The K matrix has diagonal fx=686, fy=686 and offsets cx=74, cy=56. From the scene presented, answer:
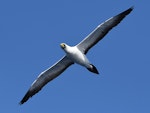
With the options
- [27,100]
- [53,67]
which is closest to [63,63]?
[53,67]

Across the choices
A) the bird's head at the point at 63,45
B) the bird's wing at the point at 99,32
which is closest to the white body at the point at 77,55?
the bird's head at the point at 63,45

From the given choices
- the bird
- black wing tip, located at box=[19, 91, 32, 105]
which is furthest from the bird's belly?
black wing tip, located at box=[19, 91, 32, 105]

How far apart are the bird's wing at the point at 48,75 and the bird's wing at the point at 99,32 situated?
208 cm

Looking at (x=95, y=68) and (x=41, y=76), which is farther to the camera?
(x=41, y=76)

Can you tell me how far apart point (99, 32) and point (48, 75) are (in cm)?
597

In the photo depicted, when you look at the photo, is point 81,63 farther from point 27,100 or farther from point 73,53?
point 27,100

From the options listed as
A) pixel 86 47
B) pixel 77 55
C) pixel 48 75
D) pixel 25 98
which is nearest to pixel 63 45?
pixel 77 55

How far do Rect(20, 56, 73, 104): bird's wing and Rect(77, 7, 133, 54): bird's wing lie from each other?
208cm

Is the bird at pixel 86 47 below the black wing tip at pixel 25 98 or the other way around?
below

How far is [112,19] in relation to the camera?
169 feet

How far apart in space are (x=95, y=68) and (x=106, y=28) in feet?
10.3

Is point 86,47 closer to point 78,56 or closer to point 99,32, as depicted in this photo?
point 78,56

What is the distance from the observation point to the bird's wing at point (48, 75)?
5425cm

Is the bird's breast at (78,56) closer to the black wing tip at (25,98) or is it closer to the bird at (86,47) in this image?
the bird at (86,47)
